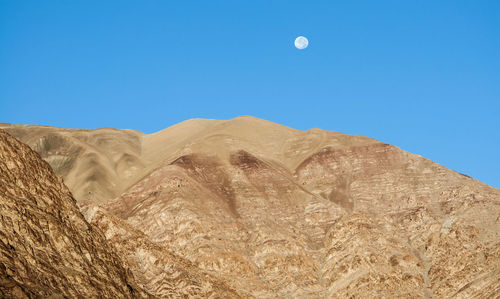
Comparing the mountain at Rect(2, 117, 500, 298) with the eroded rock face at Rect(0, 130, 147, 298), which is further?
the mountain at Rect(2, 117, 500, 298)

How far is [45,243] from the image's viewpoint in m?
64.8

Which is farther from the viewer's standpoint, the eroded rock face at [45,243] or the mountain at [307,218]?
the mountain at [307,218]

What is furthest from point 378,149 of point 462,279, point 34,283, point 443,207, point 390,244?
point 34,283

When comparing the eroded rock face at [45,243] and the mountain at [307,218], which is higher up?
the mountain at [307,218]

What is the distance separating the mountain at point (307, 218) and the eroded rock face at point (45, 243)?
1226 inches

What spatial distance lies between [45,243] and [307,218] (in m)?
94.3

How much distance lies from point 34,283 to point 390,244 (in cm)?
9729

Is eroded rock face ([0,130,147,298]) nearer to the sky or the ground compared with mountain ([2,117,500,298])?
nearer to the ground

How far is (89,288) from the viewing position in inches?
2576

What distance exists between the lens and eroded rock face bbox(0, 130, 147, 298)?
188 ft

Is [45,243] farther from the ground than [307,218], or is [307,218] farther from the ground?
[307,218]

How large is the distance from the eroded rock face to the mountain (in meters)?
31.1

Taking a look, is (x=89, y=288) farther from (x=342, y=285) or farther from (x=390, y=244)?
(x=390, y=244)

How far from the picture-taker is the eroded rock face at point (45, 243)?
57250mm
